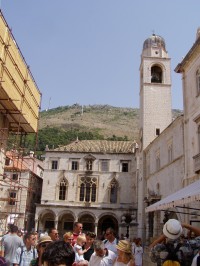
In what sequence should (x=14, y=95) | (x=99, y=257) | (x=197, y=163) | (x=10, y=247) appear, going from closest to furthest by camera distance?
1. (x=99, y=257)
2. (x=10, y=247)
3. (x=14, y=95)
4. (x=197, y=163)

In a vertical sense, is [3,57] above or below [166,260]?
above

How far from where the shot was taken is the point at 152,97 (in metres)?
36.1

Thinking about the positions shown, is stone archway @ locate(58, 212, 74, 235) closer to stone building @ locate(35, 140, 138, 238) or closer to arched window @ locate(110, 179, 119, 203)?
stone building @ locate(35, 140, 138, 238)

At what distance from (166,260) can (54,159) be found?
130 ft

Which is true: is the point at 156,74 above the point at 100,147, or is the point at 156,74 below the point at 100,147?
above

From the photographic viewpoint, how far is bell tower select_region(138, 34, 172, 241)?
34781 millimetres

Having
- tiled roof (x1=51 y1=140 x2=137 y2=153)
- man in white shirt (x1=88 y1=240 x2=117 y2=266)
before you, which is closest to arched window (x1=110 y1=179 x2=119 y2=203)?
tiled roof (x1=51 y1=140 x2=137 y2=153)

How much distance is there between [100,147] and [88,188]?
6.33m

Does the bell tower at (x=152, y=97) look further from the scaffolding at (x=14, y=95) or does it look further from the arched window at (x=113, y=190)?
the scaffolding at (x=14, y=95)

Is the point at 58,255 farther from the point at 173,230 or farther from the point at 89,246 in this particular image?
the point at 89,246

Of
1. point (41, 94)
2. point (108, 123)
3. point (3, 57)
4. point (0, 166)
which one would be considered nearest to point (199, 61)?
point (41, 94)

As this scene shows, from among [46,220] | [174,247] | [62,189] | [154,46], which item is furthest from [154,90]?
[174,247]

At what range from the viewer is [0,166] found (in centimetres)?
1594

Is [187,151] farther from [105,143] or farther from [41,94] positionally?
[105,143]
